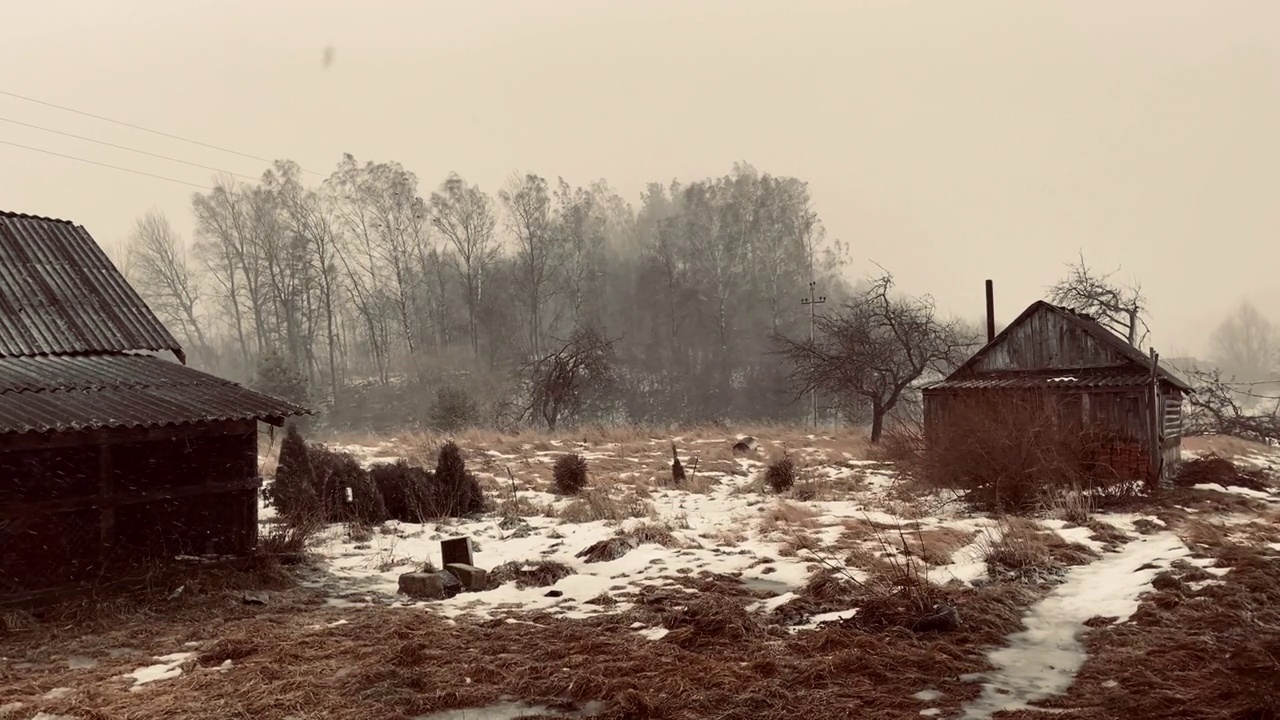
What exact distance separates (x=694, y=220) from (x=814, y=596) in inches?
1759

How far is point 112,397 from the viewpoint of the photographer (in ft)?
31.7

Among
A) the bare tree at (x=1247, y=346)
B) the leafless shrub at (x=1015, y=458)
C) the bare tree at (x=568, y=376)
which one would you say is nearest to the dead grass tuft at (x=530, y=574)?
the leafless shrub at (x=1015, y=458)

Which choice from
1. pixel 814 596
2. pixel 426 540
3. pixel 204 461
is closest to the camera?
pixel 814 596

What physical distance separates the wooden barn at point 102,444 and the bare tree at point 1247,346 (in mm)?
82864

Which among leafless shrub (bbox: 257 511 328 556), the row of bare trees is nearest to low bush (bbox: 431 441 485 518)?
leafless shrub (bbox: 257 511 328 556)

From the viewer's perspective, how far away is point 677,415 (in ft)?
156

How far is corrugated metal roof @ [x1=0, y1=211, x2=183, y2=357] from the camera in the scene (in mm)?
11320

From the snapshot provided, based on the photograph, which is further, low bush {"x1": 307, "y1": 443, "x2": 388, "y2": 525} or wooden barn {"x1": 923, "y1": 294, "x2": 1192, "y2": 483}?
wooden barn {"x1": 923, "y1": 294, "x2": 1192, "y2": 483}

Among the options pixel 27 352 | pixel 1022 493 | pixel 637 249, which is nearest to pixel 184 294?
pixel 637 249

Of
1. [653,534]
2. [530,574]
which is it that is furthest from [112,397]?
[653,534]

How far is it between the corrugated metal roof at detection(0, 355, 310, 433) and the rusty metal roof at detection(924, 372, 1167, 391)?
44.1 ft

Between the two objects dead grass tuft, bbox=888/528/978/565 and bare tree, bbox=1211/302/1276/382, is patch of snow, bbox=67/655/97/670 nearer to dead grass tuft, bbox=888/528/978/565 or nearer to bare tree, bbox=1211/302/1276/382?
dead grass tuft, bbox=888/528/978/565

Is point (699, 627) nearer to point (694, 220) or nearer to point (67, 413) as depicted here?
point (67, 413)

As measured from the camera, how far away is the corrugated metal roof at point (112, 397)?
8.62 m
